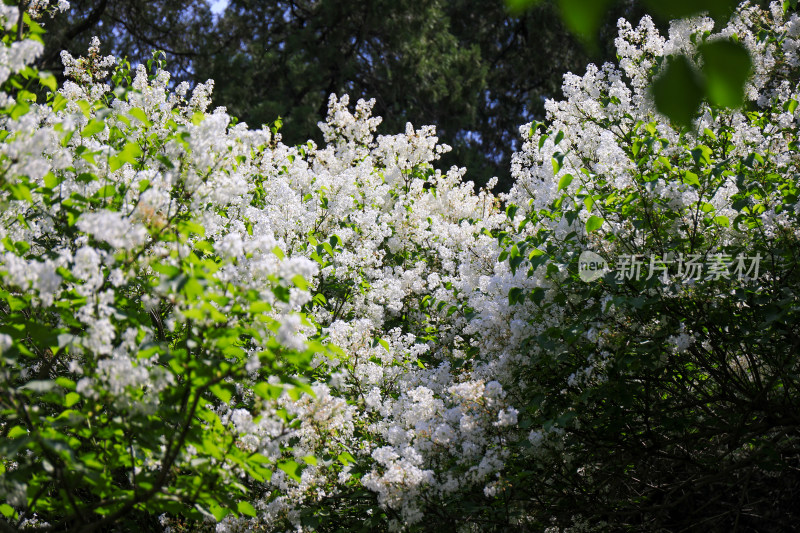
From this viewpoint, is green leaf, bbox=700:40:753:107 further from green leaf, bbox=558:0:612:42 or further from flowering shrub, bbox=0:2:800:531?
flowering shrub, bbox=0:2:800:531

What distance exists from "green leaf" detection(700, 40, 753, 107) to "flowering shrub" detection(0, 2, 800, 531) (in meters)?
1.43

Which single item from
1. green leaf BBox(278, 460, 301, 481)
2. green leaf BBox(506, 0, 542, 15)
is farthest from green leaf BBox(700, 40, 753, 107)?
green leaf BBox(278, 460, 301, 481)

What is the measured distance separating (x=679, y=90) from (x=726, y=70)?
73 millimetres

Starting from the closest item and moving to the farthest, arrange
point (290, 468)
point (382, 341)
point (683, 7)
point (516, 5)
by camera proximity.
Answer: point (683, 7) < point (516, 5) < point (290, 468) < point (382, 341)

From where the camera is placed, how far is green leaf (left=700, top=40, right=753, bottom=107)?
1072 mm

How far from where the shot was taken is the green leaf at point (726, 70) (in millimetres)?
1072

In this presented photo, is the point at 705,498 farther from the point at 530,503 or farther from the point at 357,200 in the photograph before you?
the point at 357,200

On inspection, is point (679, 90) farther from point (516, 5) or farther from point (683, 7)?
point (516, 5)

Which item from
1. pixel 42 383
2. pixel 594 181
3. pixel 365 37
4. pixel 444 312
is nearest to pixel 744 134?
pixel 594 181

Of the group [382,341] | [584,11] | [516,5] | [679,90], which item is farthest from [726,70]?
[382,341]

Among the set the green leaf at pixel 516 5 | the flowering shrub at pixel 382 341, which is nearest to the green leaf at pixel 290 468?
the flowering shrub at pixel 382 341

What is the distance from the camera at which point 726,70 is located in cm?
108

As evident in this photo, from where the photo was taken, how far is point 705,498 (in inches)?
196

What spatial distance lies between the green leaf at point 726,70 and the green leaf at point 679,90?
3 cm
